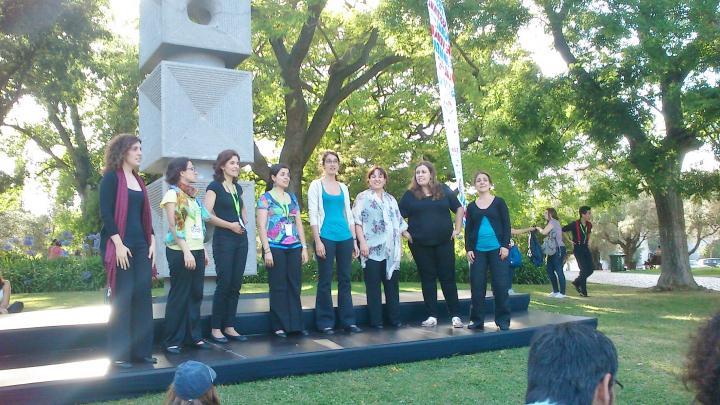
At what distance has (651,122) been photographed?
12203 millimetres

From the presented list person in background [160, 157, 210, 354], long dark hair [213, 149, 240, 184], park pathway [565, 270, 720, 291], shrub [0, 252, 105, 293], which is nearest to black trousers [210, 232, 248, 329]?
person in background [160, 157, 210, 354]

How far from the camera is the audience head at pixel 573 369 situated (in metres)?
1.71

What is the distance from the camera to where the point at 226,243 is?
5910 mm

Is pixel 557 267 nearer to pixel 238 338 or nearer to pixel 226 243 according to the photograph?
pixel 238 338

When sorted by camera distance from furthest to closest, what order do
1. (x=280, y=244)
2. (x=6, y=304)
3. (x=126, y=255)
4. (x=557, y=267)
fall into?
(x=557, y=267)
(x=6, y=304)
(x=280, y=244)
(x=126, y=255)

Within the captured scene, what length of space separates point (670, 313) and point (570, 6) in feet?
18.5

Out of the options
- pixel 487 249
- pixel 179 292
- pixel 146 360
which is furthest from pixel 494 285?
pixel 146 360

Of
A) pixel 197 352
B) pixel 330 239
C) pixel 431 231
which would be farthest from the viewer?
pixel 431 231

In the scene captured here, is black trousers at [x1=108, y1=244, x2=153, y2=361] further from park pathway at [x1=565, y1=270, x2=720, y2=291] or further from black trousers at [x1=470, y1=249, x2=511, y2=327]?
park pathway at [x1=565, y1=270, x2=720, y2=291]

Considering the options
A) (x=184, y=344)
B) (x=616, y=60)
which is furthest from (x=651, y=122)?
(x=184, y=344)

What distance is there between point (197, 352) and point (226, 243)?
103 centimetres

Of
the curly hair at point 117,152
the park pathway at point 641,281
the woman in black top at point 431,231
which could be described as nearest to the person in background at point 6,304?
the curly hair at point 117,152

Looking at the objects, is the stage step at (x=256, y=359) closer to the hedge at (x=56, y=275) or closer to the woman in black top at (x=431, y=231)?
the woman in black top at (x=431, y=231)

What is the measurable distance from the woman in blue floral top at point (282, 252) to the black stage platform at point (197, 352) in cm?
20
